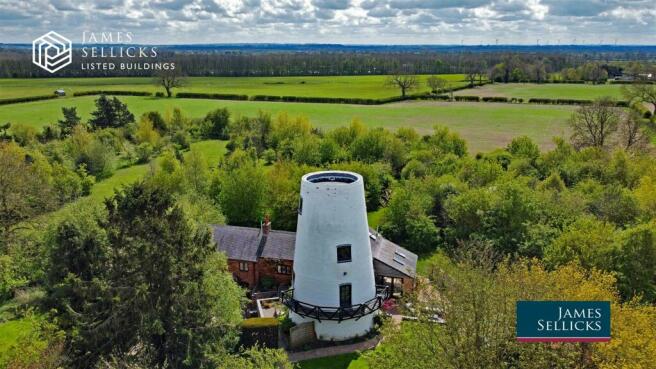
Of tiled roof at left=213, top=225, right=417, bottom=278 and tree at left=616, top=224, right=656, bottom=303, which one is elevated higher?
tree at left=616, top=224, right=656, bottom=303

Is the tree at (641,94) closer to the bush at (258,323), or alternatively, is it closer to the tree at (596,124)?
the tree at (596,124)

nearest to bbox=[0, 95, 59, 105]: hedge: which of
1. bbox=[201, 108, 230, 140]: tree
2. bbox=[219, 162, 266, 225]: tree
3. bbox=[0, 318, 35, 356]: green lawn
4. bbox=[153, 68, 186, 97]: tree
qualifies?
bbox=[153, 68, 186, 97]: tree

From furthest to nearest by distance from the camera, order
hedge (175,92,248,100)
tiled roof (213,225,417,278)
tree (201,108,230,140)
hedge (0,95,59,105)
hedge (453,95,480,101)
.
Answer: hedge (175,92,248,100) < hedge (453,95,480,101) < hedge (0,95,59,105) < tree (201,108,230,140) < tiled roof (213,225,417,278)

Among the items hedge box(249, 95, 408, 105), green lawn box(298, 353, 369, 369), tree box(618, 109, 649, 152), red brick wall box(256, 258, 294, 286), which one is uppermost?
hedge box(249, 95, 408, 105)

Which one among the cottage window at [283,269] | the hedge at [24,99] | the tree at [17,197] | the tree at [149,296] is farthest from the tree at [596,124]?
the hedge at [24,99]

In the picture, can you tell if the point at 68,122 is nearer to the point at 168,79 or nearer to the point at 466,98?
the point at 168,79

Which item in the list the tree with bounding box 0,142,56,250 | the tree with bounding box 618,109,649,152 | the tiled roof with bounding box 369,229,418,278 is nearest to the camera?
the tiled roof with bounding box 369,229,418,278

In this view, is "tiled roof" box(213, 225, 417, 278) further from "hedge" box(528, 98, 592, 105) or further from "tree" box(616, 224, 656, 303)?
"hedge" box(528, 98, 592, 105)

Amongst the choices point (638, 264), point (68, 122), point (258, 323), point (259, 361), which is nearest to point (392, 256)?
point (258, 323)
